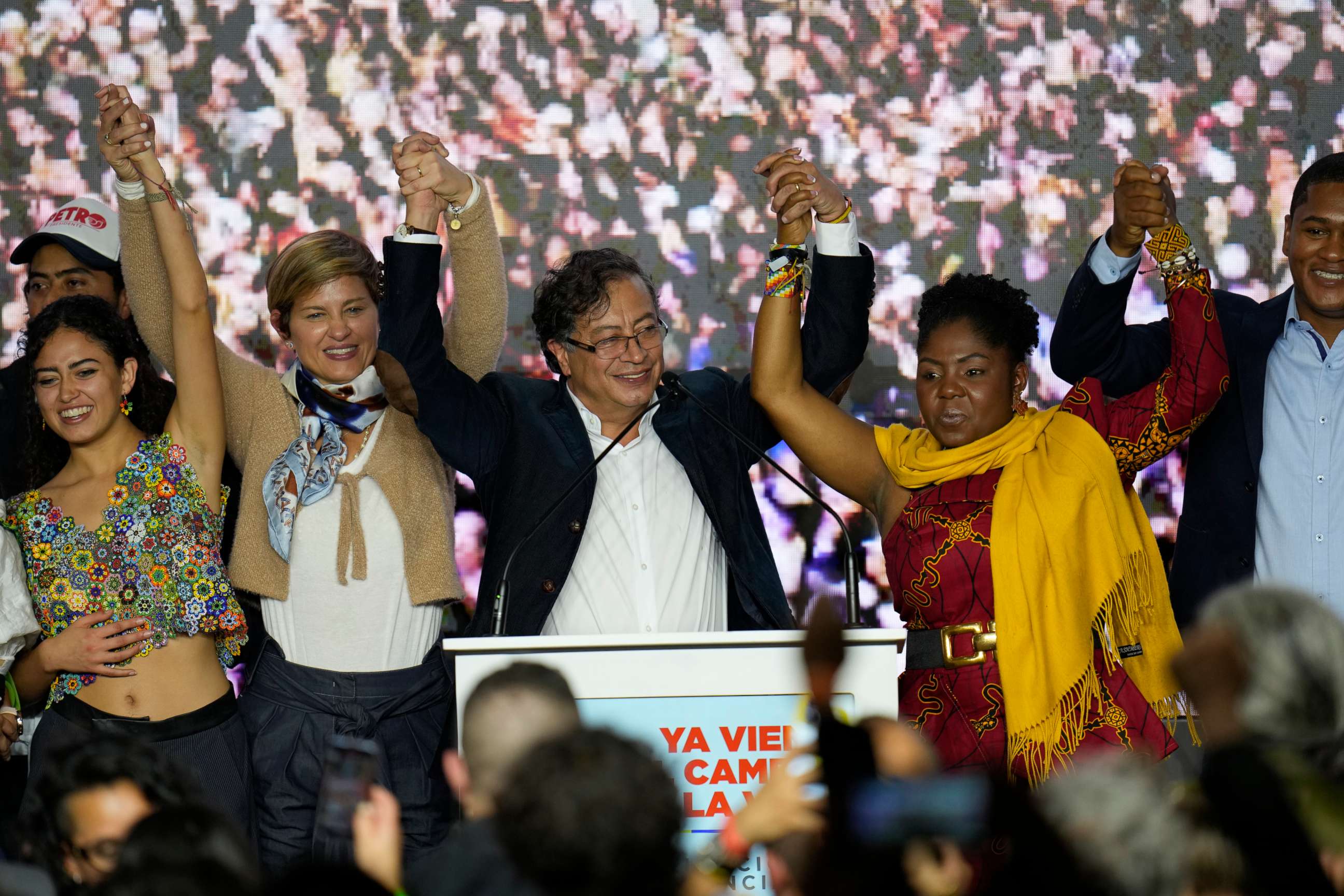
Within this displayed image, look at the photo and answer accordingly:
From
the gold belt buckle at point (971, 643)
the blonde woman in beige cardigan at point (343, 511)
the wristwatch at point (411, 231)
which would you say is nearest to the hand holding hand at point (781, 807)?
the gold belt buckle at point (971, 643)

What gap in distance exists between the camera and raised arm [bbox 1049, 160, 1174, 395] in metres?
3.03

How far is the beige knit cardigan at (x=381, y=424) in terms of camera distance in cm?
309

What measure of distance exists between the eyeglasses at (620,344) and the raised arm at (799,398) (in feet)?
0.66

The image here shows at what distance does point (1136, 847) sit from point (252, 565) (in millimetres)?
2100

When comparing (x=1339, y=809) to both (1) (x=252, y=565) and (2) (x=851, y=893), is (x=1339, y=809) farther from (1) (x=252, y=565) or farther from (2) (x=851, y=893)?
(1) (x=252, y=565)

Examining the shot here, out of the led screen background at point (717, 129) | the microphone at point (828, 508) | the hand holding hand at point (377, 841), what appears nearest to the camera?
the hand holding hand at point (377, 841)

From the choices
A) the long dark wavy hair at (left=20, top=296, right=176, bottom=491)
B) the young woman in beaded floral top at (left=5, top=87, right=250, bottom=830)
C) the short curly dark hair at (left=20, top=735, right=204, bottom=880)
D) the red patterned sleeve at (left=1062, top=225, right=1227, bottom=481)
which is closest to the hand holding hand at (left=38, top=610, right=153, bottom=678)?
the young woman in beaded floral top at (left=5, top=87, right=250, bottom=830)

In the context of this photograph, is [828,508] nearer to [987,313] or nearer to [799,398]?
[799,398]

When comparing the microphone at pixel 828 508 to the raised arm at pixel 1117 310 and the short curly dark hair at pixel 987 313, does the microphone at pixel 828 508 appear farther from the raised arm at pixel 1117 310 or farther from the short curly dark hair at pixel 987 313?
the raised arm at pixel 1117 310

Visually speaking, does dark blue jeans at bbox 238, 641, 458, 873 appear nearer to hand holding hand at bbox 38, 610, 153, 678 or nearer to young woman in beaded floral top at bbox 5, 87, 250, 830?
young woman in beaded floral top at bbox 5, 87, 250, 830

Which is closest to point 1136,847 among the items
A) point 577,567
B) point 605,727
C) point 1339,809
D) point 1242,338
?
point 1339,809

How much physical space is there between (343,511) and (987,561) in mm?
1244

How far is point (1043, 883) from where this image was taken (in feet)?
4.63

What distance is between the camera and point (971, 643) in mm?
2877
